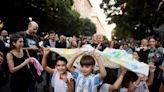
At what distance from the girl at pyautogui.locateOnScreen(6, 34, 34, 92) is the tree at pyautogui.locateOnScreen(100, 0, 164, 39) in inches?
1009

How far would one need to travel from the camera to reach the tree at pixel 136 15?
33281mm

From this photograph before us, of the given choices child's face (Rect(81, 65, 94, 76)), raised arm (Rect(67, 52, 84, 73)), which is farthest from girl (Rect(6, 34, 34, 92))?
child's face (Rect(81, 65, 94, 76))

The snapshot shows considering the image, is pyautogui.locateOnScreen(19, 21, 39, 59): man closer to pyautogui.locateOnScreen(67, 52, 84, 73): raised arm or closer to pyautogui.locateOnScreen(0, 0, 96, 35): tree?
pyautogui.locateOnScreen(67, 52, 84, 73): raised arm

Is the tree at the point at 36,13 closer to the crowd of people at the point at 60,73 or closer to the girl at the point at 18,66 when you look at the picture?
the crowd of people at the point at 60,73

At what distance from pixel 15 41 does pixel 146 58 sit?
530 centimetres

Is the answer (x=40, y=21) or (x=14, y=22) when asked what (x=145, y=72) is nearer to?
(x=14, y=22)

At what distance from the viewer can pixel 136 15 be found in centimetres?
3847

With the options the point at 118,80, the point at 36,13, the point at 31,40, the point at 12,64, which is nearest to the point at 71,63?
the point at 118,80

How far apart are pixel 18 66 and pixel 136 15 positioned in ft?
103

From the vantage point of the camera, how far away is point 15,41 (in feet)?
25.0

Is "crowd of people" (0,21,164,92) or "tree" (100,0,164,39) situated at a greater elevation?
"tree" (100,0,164,39)

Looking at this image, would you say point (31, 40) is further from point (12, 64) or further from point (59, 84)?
point (59, 84)

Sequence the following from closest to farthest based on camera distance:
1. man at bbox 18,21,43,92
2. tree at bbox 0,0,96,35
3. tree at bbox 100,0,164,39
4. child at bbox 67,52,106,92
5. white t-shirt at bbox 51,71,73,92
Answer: child at bbox 67,52,106,92 < white t-shirt at bbox 51,71,73,92 < man at bbox 18,21,43,92 < tree at bbox 100,0,164,39 < tree at bbox 0,0,96,35

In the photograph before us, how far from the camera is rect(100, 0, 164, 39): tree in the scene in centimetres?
3328
